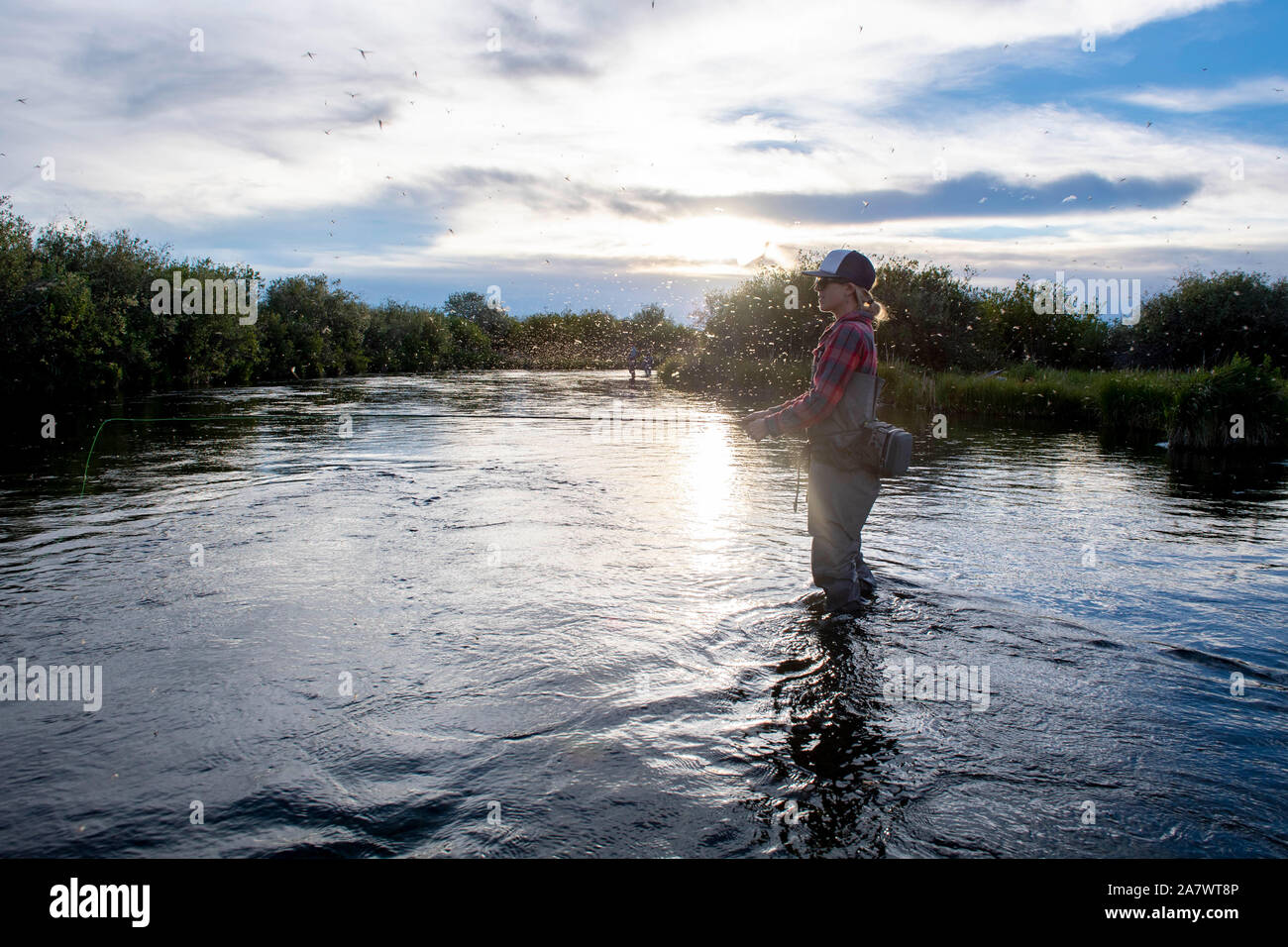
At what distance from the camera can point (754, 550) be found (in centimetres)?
785

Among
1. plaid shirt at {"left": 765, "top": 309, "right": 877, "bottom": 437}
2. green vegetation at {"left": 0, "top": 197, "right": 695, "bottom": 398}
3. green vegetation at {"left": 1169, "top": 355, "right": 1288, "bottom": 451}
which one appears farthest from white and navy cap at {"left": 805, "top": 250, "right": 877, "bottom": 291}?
green vegetation at {"left": 0, "top": 197, "right": 695, "bottom": 398}

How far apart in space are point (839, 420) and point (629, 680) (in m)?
2.35

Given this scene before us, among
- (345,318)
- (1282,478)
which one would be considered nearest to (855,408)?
(1282,478)

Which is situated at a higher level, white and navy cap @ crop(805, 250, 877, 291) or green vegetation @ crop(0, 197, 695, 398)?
green vegetation @ crop(0, 197, 695, 398)

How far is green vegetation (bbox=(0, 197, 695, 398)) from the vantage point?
27.1 metres

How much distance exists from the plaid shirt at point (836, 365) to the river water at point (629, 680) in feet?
4.73

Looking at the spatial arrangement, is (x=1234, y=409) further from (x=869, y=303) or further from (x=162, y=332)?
(x=162, y=332)

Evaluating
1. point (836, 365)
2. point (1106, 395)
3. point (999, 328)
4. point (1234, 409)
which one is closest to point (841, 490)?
point (836, 365)

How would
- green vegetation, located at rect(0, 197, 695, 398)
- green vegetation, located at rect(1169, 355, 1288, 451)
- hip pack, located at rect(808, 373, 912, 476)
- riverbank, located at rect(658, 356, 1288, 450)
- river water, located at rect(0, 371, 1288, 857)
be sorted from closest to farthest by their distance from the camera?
1. river water, located at rect(0, 371, 1288, 857)
2. hip pack, located at rect(808, 373, 912, 476)
3. green vegetation, located at rect(1169, 355, 1288, 451)
4. riverbank, located at rect(658, 356, 1288, 450)
5. green vegetation, located at rect(0, 197, 695, 398)

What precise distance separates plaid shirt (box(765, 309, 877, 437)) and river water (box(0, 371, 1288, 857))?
1442mm

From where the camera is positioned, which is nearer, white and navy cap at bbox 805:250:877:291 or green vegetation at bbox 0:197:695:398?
white and navy cap at bbox 805:250:877:291

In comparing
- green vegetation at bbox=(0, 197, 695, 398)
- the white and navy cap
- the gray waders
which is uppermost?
green vegetation at bbox=(0, 197, 695, 398)

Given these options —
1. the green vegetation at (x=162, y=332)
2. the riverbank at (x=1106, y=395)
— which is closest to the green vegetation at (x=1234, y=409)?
the riverbank at (x=1106, y=395)

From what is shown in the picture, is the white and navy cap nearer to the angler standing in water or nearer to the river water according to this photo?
the angler standing in water
